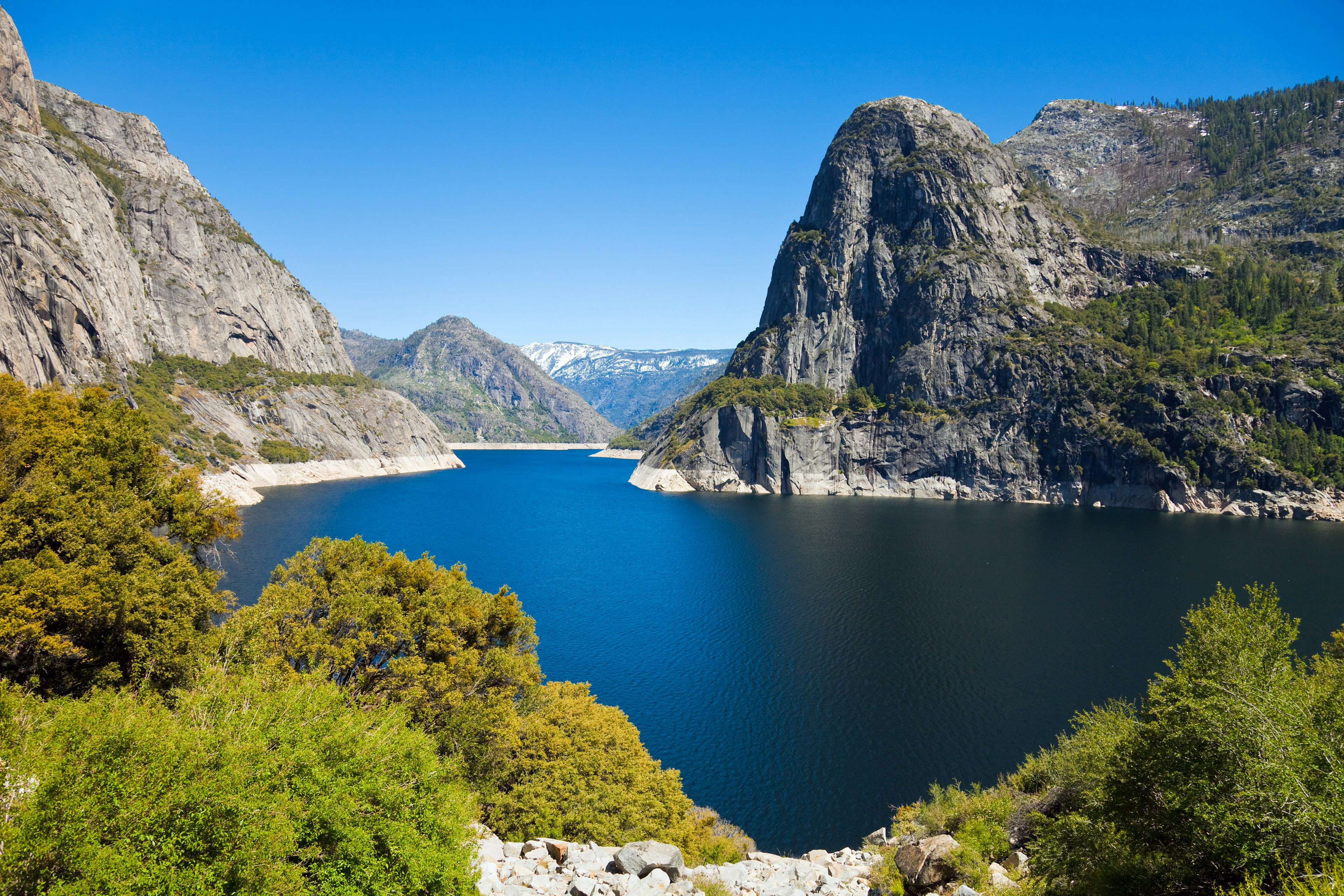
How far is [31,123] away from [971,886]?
22242 centimetres

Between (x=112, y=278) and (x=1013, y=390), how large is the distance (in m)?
218

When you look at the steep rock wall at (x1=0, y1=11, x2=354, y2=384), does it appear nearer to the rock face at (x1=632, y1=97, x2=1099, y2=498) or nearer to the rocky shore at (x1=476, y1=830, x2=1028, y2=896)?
the rocky shore at (x1=476, y1=830, x2=1028, y2=896)

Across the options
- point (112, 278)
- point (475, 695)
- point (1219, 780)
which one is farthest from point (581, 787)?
point (112, 278)

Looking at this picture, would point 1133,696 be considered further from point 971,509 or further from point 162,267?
point 162,267

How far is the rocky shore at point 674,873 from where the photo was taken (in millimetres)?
17125

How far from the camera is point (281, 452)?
6629 inches

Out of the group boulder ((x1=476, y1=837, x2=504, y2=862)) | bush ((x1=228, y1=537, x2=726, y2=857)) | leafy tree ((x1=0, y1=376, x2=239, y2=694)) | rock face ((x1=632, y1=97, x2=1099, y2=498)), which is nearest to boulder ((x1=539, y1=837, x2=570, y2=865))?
boulder ((x1=476, y1=837, x2=504, y2=862))

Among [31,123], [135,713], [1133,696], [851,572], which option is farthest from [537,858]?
[31,123]

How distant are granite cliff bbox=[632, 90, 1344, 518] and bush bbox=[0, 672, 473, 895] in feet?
516

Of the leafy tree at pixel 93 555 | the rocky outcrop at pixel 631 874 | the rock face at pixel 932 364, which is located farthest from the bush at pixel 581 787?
the rock face at pixel 932 364

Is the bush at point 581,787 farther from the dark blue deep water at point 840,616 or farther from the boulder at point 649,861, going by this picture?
the dark blue deep water at point 840,616

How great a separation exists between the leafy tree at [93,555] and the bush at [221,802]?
8.10 meters

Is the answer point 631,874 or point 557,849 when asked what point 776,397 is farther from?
point 631,874

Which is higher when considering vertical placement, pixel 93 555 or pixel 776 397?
pixel 776 397
